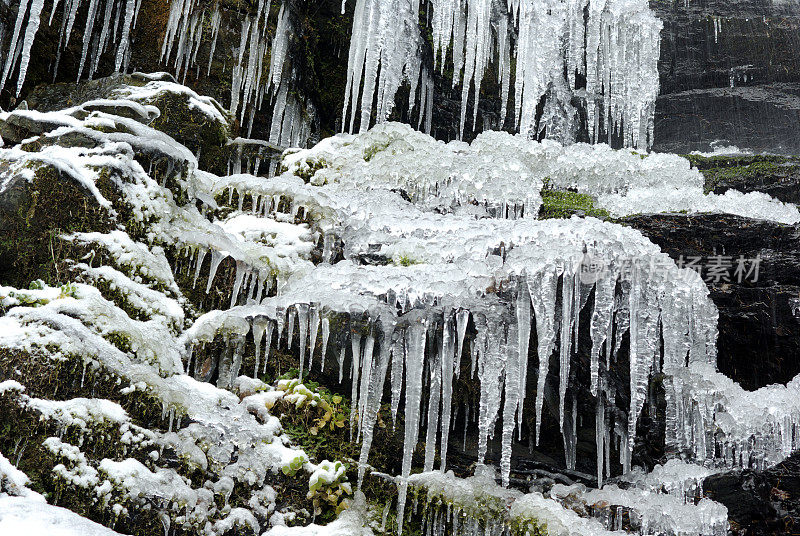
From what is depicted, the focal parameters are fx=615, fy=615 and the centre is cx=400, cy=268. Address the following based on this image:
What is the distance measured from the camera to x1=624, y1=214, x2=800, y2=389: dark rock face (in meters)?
5.47

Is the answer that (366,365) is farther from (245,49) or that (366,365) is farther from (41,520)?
(245,49)

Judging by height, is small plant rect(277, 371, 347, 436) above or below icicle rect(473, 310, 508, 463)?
below

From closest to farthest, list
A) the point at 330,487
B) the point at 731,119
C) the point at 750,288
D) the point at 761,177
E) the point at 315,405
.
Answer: the point at 330,487 → the point at 315,405 → the point at 750,288 → the point at 761,177 → the point at 731,119

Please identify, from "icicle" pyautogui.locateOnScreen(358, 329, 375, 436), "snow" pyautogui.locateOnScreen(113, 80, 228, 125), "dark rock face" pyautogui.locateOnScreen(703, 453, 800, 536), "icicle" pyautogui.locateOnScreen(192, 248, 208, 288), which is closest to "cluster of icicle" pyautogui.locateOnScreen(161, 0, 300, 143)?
"snow" pyautogui.locateOnScreen(113, 80, 228, 125)

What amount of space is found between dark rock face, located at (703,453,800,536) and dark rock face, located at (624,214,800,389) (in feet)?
3.40

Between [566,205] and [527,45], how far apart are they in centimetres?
343

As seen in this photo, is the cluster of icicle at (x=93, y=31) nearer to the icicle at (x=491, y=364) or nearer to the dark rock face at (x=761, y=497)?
the icicle at (x=491, y=364)

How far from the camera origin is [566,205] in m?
6.87

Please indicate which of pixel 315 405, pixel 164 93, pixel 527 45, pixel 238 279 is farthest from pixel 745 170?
pixel 164 93

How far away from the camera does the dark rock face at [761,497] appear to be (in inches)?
184

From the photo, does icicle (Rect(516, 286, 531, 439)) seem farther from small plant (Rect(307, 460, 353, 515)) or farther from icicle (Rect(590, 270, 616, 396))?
small plant (Rect(307, 460, 353, 515))

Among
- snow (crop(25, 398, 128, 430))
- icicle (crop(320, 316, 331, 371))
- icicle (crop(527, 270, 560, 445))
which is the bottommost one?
snow (crop(25, 398, 128, 430))

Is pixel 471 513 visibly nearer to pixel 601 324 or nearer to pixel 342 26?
pixel 601 324

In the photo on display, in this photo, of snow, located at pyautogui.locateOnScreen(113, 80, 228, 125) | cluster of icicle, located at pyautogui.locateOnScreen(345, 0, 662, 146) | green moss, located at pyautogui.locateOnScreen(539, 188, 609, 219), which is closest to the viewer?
green moss, located at pyautogui.locateOnScreen(539, 188, 609, 219)
